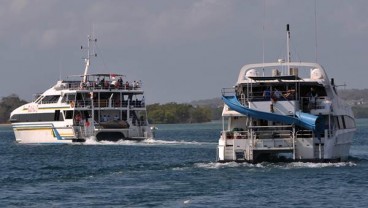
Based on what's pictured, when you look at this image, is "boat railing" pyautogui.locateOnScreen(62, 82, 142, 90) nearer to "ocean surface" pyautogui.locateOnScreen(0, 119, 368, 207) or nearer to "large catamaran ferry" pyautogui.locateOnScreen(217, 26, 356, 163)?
"ocean surface" pyautogui.locateOnScreen(0, 119, 368, 207)

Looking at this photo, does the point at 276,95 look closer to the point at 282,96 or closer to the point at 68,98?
the point at 282,96

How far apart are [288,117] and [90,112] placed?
3890cm

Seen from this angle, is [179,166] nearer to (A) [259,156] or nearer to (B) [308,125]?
(A) [259,156]

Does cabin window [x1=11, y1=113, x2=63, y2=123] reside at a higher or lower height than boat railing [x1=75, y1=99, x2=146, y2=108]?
lower

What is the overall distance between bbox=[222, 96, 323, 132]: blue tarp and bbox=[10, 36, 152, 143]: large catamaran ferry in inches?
1413

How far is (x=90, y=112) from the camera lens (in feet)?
274

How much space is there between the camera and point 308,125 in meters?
46.2

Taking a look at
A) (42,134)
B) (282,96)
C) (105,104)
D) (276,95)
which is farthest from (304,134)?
(42,134)

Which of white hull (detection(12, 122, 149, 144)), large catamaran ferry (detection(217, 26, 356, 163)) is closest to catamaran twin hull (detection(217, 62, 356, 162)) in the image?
Answer: large catamaran ferry (detection(217, 26, 356, 163))

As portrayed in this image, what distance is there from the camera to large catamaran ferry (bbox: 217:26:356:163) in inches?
1825

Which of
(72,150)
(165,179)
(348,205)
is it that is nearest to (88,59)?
(72,150)

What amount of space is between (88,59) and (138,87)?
10099 millimetres

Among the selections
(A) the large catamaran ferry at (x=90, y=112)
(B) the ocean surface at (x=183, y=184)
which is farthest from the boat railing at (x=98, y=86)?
(B) the ocean surface at (x=183, y=184)

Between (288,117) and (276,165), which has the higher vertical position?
(288,117)
